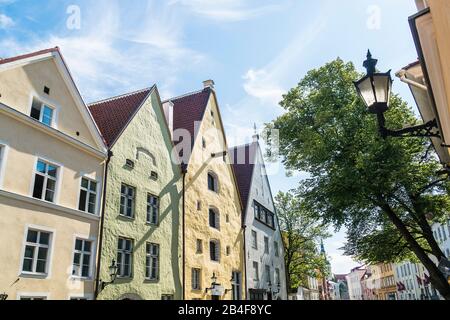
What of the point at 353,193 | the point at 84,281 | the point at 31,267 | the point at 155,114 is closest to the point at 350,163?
the point at 353,193

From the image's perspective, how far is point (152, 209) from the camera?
20516 millimetres

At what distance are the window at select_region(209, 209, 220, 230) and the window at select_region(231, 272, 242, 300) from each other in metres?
4.22

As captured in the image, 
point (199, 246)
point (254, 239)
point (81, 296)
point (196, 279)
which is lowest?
point (81, 296)

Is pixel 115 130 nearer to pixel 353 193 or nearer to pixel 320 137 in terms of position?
pixel 320 137

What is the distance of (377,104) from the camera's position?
571cm

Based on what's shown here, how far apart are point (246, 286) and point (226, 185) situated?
27.4ft

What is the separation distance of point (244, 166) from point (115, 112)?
19.5 meters

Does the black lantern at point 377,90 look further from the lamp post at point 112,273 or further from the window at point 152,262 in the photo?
the window at point 152,262

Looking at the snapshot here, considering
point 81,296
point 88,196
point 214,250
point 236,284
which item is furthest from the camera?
point 236,284

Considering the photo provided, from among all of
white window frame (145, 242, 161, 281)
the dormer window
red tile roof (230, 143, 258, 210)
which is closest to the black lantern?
the dormer window

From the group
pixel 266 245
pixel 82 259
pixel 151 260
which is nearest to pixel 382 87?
pixel 82 259

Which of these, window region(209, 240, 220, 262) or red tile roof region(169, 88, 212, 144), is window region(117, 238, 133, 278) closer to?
window region(209, 240, 220, 262)

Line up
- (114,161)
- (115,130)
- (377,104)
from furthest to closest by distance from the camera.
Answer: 1. (115,130)
2. (114,161)
3. (377,104)

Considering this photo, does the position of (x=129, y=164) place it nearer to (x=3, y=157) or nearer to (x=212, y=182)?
(x=3, y=157)
